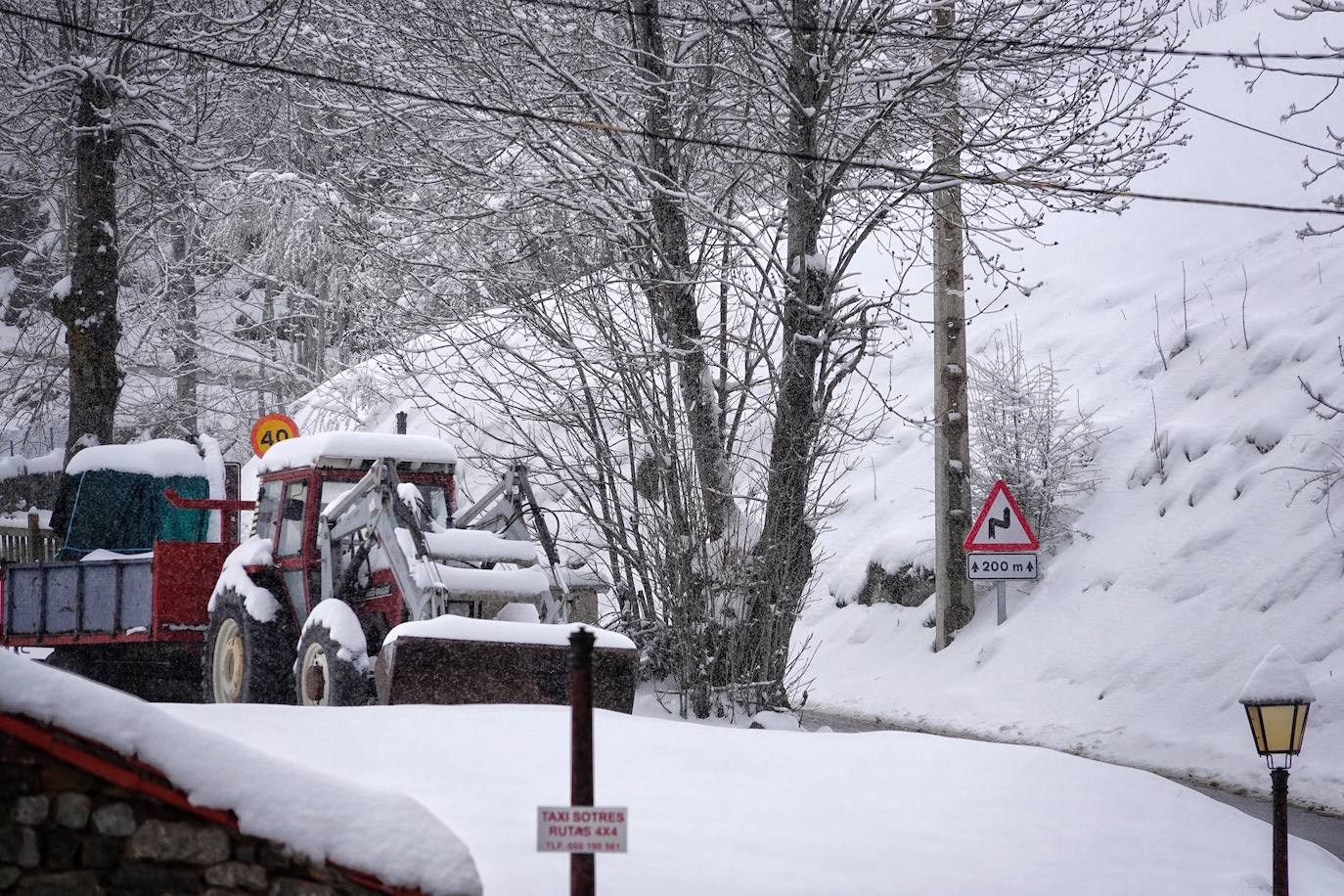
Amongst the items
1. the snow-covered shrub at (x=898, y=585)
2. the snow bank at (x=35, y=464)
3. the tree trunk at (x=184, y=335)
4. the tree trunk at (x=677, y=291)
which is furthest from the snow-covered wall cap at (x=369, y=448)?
the tree trunk at (x=184, y=335)

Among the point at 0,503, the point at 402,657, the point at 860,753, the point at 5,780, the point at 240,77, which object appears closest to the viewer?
the point at 5,780

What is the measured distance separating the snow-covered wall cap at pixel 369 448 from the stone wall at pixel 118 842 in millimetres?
6678

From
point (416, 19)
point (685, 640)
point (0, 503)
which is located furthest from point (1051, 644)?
point (0, 503)

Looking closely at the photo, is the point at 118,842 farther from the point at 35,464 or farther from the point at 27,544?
the point at 35,464

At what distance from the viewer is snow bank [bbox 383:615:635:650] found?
318 inches

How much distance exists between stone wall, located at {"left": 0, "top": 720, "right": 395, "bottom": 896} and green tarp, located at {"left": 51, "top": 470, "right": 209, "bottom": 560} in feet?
37.0

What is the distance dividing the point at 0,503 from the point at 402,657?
2531 cm

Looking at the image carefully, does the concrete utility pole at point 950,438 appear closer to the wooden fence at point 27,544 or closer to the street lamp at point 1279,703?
the street lamp at point 1279,703

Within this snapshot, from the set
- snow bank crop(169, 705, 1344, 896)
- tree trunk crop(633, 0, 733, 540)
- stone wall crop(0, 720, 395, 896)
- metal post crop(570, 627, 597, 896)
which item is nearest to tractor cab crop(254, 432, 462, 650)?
tree trunk crop(633, 0, 733, 540)

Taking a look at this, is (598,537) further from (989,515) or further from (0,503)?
(0,503)

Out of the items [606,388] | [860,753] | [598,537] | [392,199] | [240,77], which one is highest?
[240,77]

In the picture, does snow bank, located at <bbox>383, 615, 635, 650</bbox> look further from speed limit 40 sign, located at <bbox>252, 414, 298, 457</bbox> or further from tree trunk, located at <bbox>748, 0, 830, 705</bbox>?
speed limit 40 sign, located at <bbox>252, 414, 298, 457</bbox>

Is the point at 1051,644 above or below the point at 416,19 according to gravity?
below

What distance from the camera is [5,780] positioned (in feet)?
11.4
